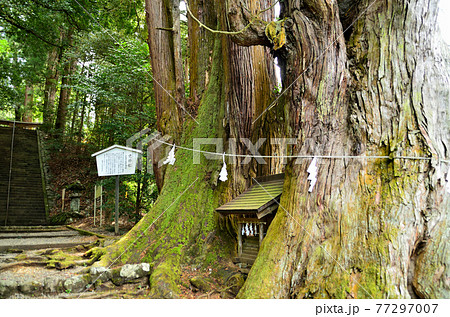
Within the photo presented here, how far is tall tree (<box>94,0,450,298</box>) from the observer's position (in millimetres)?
3115

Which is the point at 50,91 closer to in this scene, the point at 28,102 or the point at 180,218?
the point at 28,102

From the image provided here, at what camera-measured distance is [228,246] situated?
5043mm

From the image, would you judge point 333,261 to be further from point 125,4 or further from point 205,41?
point 125,4

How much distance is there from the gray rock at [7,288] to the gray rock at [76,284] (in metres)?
0.57

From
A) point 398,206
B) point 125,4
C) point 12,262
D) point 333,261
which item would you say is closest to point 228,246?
point 333,261

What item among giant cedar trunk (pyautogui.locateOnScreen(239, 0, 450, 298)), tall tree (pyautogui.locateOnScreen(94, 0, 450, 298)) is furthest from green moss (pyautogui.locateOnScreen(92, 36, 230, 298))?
giant cedar trunk (pyautogui.locateOnScreen(239, 0, 450, 298))

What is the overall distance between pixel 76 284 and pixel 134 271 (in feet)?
2.49

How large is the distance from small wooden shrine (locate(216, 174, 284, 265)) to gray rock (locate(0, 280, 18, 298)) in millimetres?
2701

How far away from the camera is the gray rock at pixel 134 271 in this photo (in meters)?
4.56

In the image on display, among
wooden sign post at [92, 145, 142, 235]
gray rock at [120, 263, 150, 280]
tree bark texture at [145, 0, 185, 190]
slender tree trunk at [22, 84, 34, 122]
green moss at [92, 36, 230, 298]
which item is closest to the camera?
gray rock at [120, 263, 150, 280]

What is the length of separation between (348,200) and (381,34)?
1.98 metres

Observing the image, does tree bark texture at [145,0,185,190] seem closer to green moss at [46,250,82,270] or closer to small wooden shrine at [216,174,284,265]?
green moss at [46,250,82,270]
